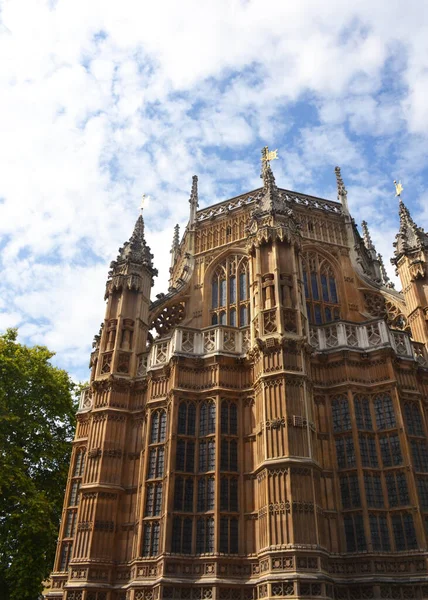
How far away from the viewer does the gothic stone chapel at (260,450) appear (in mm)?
17125

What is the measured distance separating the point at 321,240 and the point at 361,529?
1585cm

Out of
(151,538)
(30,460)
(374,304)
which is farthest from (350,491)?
(30,460)

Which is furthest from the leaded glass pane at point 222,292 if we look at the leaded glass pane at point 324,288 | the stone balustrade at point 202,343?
the leaded glass pane at point 324,288

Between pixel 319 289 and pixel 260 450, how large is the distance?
11005 mm

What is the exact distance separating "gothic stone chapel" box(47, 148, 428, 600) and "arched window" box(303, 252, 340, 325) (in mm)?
350

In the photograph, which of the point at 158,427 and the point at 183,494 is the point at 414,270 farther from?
the point at 183,494

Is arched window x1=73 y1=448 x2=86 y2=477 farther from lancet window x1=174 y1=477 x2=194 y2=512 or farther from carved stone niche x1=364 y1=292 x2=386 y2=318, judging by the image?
carved stone niche x1=364 y1=292 x2=386 y2=318

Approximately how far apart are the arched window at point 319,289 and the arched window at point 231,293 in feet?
10.4

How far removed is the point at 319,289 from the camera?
27234 mm

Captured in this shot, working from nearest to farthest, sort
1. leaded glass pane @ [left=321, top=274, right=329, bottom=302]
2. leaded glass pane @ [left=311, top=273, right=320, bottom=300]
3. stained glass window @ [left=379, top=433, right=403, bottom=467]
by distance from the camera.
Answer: stained glass window @ [left=379, top=433, right=403, bottom=467]
leaded glass pane @ [left=311, top=273, right=320, bottom=300]
leaded glass pane @ [left=321, top=274, right=329, bottom=302]

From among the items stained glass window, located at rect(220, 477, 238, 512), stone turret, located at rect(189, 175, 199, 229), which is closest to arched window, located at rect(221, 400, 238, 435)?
stained glass window, located at rect(220, 477, 238, 512)

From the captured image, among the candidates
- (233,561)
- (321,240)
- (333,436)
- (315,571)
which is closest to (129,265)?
(321,240)

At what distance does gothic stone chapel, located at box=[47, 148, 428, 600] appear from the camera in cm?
1712

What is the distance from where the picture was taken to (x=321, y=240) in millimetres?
29078
